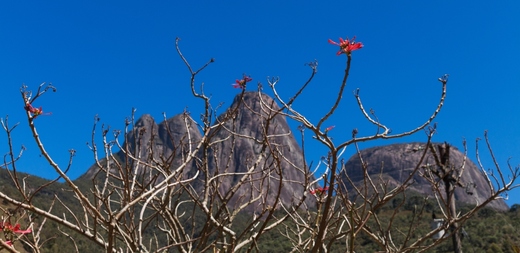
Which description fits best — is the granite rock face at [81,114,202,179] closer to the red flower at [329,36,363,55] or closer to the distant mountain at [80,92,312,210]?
the distant mountain at [80,92,312,210]

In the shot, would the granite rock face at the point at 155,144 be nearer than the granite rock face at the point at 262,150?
No

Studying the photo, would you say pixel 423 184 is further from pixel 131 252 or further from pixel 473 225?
pixel 131 252

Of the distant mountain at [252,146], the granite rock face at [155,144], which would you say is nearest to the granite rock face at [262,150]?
the distant mountain at [252,146]

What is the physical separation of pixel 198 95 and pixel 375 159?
356 ft

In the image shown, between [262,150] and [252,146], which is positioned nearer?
[262,150]

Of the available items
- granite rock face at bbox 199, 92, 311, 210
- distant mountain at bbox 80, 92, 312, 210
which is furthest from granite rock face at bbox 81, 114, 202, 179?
granite rock face at bbox 199, 92, 311, 210

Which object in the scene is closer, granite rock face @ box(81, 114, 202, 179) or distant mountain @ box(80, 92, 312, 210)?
distant mountain @ box(80, 92, 312, 210)

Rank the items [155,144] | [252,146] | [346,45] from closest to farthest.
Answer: [346,45] < [155,144] < [252,146]

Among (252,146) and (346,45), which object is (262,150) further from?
(252,146)

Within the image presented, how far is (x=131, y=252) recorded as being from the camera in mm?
1832

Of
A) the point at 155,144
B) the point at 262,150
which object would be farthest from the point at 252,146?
the point at 262,150

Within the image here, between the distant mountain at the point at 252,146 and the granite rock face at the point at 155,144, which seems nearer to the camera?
the distant mountain at the point at 252,146

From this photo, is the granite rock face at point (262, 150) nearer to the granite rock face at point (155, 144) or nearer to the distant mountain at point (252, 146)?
the distant mountain at point (252, 146)

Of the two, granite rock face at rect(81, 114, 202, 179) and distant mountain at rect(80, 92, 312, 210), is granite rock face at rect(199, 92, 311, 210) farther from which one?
granite rock face at rect(81, 114, 202, 179)
